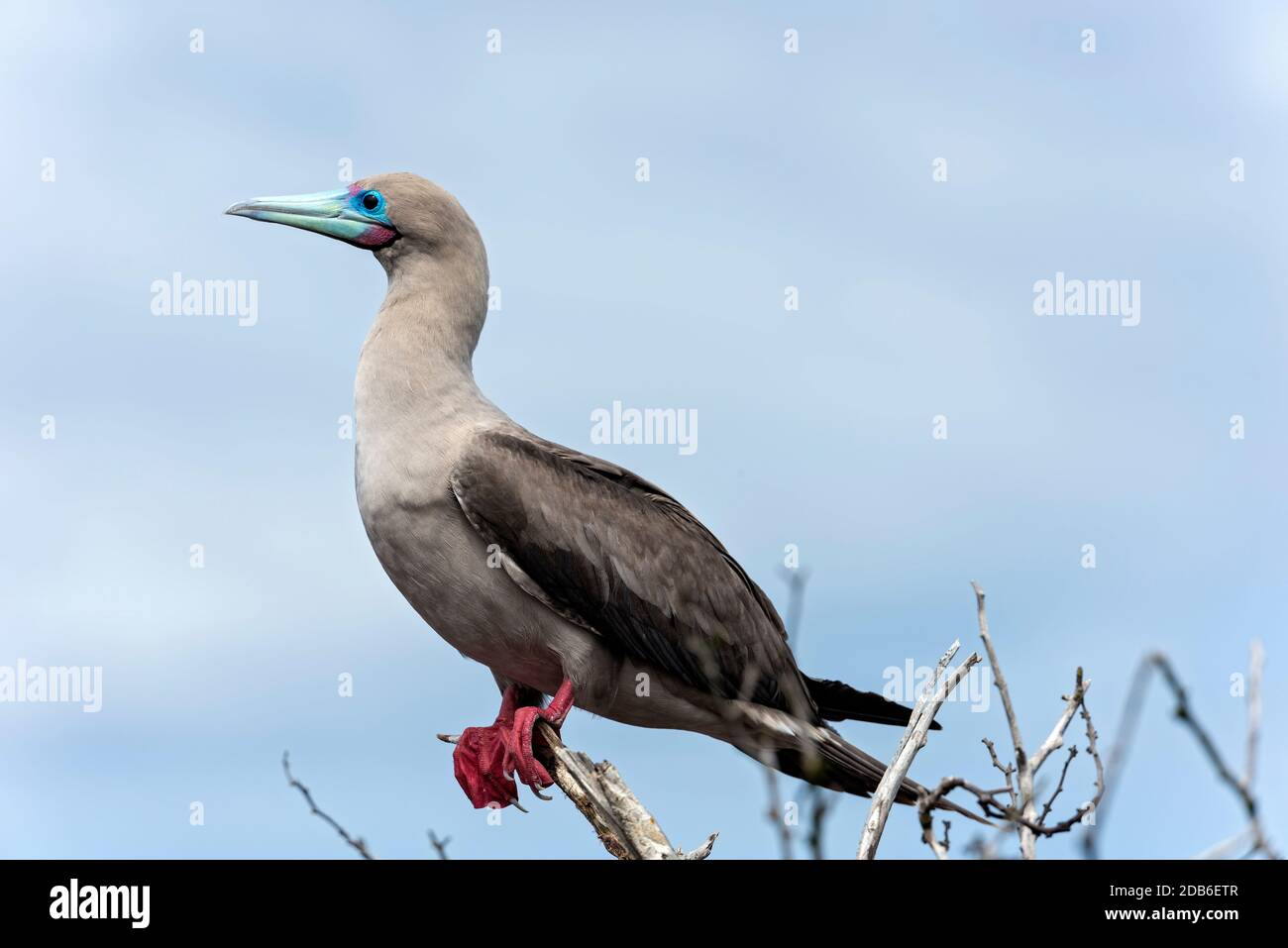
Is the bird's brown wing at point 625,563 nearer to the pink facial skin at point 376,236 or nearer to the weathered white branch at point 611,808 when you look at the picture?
the weathered white branch at point 611,808

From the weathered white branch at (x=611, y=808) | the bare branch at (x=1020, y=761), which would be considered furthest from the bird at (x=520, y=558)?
the bare branch at (x=1020, y=761)

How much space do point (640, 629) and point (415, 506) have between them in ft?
4.92

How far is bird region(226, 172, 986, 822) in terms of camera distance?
8320 mm

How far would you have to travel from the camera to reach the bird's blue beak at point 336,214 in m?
9.42

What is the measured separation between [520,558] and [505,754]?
1.15 meters

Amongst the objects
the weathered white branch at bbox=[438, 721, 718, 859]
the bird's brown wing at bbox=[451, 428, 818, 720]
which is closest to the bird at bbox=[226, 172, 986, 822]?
the bird's brown wing at bbox=[451, 428, 818, 720]

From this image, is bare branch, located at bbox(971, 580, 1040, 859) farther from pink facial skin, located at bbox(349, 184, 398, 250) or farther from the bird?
pink facial skin, located at bbox(349, 184, 398, 250)

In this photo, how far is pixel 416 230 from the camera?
9.29m

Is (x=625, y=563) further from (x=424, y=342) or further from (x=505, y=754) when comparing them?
(x=424, y=342)

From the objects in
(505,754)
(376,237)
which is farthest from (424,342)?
(505,754)

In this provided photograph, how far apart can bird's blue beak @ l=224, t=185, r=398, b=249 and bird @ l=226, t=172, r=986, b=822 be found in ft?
0.04

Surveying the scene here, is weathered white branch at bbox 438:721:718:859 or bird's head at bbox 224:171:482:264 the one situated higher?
bird's head at bbox 224:171:482:264

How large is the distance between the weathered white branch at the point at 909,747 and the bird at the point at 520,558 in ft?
4.16

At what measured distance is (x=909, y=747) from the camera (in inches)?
260
